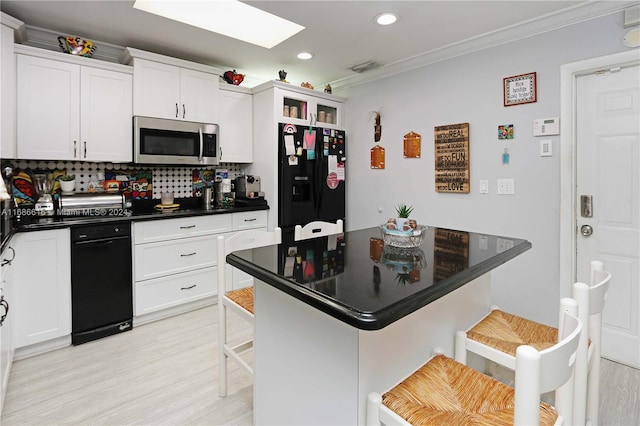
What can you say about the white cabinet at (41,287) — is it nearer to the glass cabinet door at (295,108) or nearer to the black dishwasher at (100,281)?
the black dishwasher at (100,281)

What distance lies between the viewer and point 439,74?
3.21m

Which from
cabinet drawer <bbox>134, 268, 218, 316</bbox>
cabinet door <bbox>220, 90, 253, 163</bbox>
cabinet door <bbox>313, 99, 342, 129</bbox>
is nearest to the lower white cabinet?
cabinet drawer <bbox>134, 268, 218, 316</bbox>

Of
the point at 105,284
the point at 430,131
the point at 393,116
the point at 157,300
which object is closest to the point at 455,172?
the point at 430,131

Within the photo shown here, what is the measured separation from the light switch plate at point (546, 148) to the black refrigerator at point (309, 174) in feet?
6.69

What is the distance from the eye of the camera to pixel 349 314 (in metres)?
0.80

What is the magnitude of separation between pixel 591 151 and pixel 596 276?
1620mm

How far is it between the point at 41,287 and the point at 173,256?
921 mm

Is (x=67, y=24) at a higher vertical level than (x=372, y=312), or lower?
higher

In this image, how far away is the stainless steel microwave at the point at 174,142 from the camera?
9.82 ft

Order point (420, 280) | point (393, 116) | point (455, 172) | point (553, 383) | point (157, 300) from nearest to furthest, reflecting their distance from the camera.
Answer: point (553, 383)
point (420, 280)
point (157, 300)
point (455, 172)
point (393, 116)

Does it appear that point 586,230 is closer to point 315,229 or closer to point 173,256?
point 315,229

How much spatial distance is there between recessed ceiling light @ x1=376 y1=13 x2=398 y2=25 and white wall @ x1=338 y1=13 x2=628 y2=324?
2.85 feet

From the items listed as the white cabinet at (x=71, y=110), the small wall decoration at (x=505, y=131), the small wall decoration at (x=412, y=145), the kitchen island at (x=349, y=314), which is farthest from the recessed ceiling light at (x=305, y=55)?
the kitchen island at (x=349, y=314)

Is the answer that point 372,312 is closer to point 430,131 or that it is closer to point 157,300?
point 157,300
